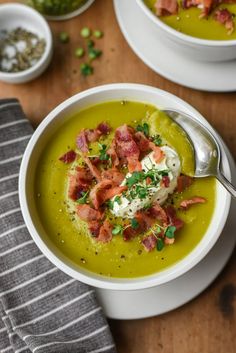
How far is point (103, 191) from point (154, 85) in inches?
22.6

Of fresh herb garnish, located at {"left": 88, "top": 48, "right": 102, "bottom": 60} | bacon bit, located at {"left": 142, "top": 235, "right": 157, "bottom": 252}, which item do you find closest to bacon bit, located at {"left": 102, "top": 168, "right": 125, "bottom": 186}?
bacon bit, located at {"left": 142, "top": 235, "right": 157, "bottom": 252}

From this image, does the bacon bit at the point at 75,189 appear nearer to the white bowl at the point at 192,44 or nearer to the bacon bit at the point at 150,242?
the bacon bit at the point at 150,242

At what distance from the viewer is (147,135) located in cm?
252

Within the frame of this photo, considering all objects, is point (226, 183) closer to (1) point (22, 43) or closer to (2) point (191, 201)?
(2) point (191, 201)

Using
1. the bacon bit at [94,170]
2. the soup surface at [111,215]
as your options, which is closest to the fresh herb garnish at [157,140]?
the soup surface at [111,215]

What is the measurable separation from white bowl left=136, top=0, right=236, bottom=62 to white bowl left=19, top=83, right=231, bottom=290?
205 millimetres

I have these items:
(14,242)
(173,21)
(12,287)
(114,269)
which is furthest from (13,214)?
(173,21)

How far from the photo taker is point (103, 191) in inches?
97.3

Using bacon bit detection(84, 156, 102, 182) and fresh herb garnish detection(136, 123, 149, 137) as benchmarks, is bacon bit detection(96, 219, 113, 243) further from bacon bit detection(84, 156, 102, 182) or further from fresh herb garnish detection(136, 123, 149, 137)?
fresh herb garnish detection(136, 123, 149, 137)

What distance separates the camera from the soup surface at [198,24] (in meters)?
2.61

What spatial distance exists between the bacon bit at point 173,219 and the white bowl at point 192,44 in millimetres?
598

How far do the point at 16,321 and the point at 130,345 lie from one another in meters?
0.45

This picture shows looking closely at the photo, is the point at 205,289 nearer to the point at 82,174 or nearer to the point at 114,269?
the point at 114,269

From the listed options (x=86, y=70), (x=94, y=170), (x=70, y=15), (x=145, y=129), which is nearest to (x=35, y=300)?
(x=94, y=170)
